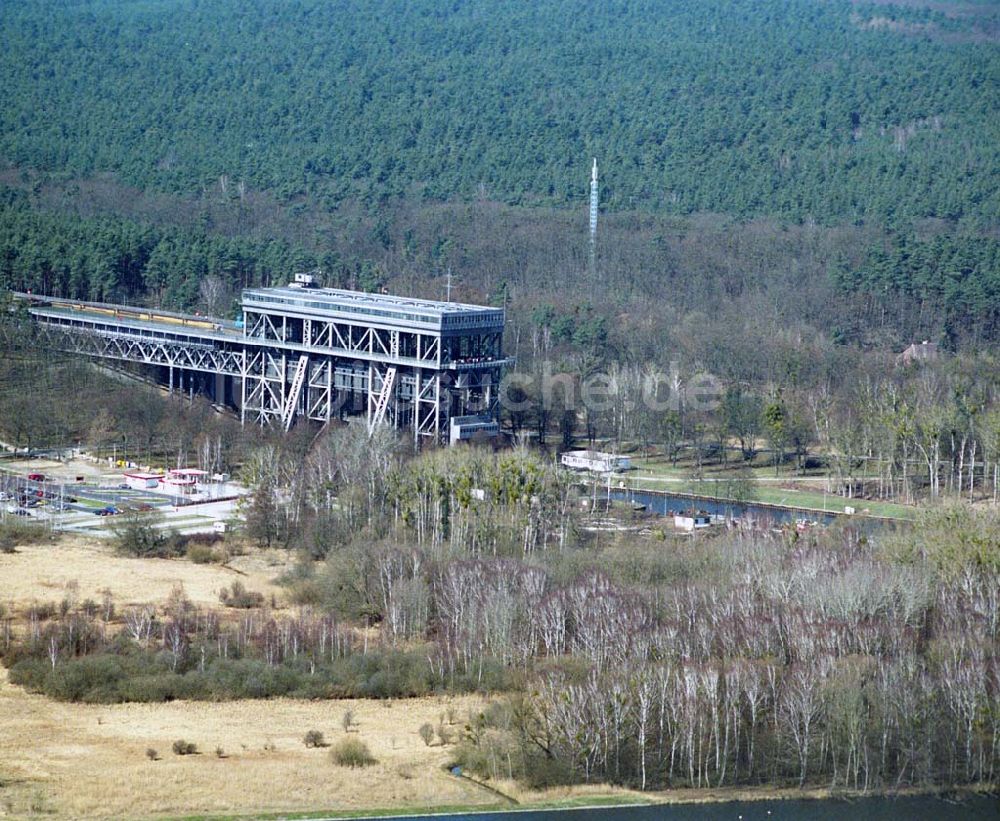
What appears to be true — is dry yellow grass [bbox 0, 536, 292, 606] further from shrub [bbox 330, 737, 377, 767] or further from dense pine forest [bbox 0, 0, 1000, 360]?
dense pine forest [bbox 0, 0, 1000, 360]

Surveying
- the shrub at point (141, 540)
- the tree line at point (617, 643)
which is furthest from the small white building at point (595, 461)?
the shrub at point (141, 540)

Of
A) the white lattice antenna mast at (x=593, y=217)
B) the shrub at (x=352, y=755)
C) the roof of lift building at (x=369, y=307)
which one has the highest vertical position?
the white lattice antenna mast at (x=593, y=217)

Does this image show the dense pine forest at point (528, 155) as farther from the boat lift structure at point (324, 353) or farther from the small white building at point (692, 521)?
the small white building at point (692, 521)

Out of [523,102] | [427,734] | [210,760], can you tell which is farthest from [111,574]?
[523,102]

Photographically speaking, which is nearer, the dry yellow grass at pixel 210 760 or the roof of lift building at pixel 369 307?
the dry yellow grass at pixel 210 760

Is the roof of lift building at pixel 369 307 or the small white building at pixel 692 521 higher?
the roof of lift building at pixel 369 307

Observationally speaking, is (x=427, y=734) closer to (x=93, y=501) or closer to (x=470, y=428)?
(x=93, y=501)
